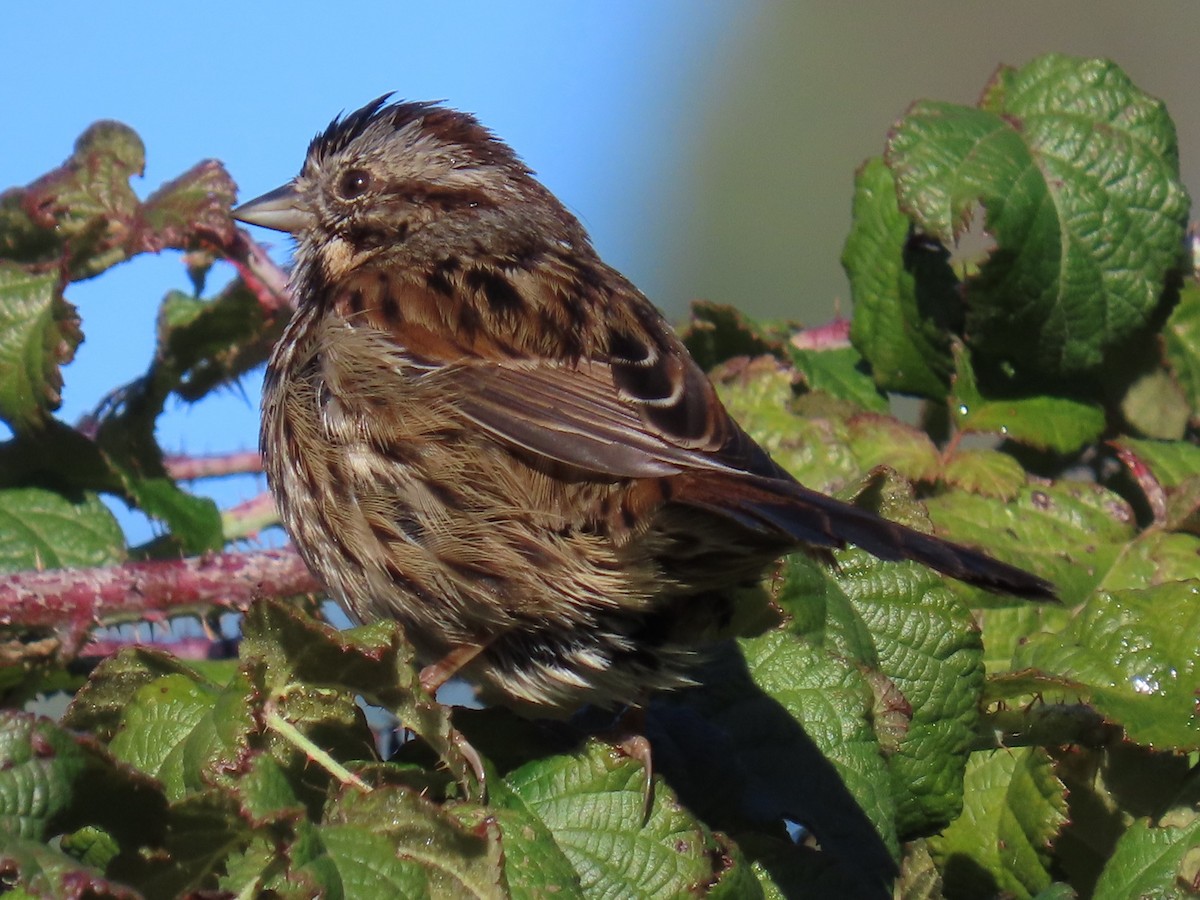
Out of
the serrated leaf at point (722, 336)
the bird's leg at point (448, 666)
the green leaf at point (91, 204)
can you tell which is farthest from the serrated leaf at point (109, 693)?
the serrated leaf at point (722, 336)

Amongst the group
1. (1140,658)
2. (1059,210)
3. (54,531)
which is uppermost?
(1059,210)

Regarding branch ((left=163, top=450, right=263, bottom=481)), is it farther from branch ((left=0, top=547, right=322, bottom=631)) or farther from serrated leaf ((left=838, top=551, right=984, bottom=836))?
serrated leaf ((left=838, top=551, right=984, bottom=836))

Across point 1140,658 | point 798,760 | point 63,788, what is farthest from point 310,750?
point 1140,658

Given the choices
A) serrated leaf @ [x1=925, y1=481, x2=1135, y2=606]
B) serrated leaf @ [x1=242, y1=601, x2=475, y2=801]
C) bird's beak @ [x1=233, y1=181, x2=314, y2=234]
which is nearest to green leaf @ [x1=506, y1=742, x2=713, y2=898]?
serrated leaf @ [x1=242, y1=601, x2=475, y2=801]

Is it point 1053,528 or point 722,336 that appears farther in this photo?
point 722,336

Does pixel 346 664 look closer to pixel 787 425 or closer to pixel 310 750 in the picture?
pixel 310 750

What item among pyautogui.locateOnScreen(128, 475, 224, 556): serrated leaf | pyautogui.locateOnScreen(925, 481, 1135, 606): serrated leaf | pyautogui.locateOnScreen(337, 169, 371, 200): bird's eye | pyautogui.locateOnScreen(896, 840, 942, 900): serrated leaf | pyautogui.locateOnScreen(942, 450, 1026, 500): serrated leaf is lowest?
pyautogui.locateOnScreen(896, 840, 942, 900): serrated leaf

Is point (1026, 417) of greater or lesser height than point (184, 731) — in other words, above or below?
above

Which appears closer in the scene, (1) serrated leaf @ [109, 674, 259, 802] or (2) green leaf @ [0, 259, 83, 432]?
(1) serrated leaf @ [109, 674, 259, 802]
